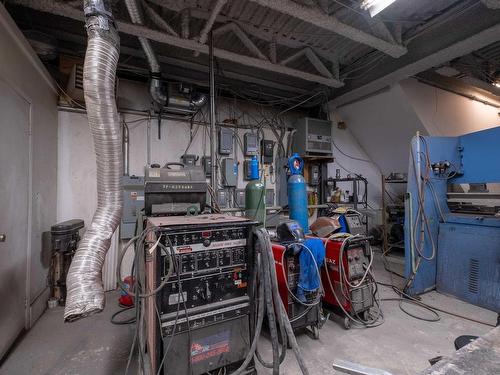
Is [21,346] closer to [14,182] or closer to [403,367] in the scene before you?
[14,182]

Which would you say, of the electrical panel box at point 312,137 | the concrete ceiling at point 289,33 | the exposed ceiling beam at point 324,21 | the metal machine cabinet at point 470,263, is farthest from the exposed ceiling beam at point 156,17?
the metal machine cabinet at point 470,263

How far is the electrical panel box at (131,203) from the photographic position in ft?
10.4

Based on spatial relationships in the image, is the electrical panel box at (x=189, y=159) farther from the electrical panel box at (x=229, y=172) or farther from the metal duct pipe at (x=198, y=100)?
the metal duct pipe at (x=198, y=100)

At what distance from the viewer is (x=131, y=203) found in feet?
10.5

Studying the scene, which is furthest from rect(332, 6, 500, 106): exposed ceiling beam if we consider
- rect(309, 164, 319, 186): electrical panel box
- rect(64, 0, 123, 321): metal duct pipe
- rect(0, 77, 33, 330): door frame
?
rect(0, 77, 33, 330): door frame

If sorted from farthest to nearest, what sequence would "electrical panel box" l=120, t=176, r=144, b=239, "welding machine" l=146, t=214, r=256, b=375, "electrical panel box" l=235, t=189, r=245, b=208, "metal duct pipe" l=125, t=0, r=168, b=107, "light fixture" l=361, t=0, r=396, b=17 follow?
"electrical panel box" l=235, t=189, r=245, b=208
"electrical panel box" l=120, t=176, r=144, b=239
"metal duct pipe" l=125, t=0, r=168, b=107
"light fixture" l=361, t=0, r=396, b=17
"welding machine" l=146, t=214, r=256, b=375

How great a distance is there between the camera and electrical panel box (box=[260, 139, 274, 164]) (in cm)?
427

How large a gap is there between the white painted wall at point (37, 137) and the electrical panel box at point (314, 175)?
4023 millimetres

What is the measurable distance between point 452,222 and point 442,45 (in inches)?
81.2

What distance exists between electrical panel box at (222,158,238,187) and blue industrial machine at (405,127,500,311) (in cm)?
241

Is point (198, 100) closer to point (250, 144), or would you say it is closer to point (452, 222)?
point (250, 144)

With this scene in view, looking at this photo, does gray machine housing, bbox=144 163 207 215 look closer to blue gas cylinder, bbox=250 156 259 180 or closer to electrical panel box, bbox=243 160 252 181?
blue gas cylinder, bbox=250 156 259 180

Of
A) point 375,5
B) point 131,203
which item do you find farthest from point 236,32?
point 131,203

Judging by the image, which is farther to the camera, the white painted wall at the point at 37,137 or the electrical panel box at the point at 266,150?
the electrical panel box at the point at 266,150
